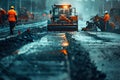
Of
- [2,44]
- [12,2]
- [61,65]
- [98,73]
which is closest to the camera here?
[98,73]

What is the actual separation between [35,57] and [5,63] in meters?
1.60

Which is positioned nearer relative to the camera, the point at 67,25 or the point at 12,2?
the point at 67,25

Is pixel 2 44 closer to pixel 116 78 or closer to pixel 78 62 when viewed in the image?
pixel 78 62

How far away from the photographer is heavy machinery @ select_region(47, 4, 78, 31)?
30.6 meters

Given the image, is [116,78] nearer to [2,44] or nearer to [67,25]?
[2,44]

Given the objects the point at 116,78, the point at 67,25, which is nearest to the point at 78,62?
the point at 116,78

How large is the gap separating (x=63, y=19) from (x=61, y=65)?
70.1ft

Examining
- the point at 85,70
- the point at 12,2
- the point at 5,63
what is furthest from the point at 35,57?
the point at 12,2

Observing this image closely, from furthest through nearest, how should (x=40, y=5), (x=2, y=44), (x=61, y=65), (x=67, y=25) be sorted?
1. (x=40, y=5)
2. (x=67, y=25)
3. (x=2, y=44)
4. (x=61, y=65)

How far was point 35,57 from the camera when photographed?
39.4ft

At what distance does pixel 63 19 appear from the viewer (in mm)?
31453

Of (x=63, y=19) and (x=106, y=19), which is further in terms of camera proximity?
(x=63, y=19)

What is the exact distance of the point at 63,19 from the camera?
31.5 meters

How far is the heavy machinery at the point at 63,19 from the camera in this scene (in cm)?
3061
